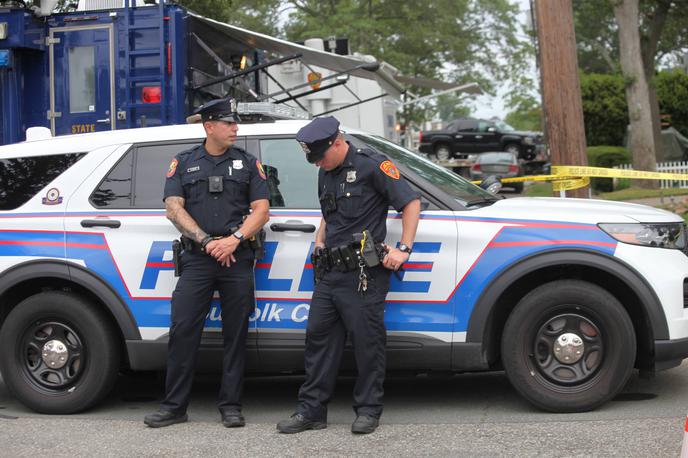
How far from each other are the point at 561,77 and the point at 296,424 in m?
5.48

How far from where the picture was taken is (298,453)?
5055 mm

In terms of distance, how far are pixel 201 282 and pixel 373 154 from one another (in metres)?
1.21

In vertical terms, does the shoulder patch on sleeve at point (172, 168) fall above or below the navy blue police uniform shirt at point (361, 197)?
above

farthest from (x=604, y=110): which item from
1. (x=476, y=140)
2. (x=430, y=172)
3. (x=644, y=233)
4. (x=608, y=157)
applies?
(x=644, y=233)

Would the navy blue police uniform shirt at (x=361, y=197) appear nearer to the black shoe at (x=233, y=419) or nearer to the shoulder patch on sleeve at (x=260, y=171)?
the shoulder patch on sleeve at (x=260, y=171)

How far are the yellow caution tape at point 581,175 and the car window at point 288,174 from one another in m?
3.00

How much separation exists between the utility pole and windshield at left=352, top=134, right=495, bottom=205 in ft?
12.5

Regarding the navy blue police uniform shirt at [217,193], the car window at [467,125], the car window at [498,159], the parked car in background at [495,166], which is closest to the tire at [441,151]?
the car window at [467,125]

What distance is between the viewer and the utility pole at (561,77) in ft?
31.5

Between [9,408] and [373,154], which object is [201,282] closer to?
[373,154]

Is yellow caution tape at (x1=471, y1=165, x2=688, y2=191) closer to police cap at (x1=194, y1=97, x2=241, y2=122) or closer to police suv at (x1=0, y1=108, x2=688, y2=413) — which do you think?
police suv at (x1=0, y1=108, x2=688, y2=413)

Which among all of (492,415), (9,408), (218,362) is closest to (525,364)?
(492,415)

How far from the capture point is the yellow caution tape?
8.53 m

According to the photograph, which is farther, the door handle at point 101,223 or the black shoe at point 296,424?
the door handle at point 101,223
